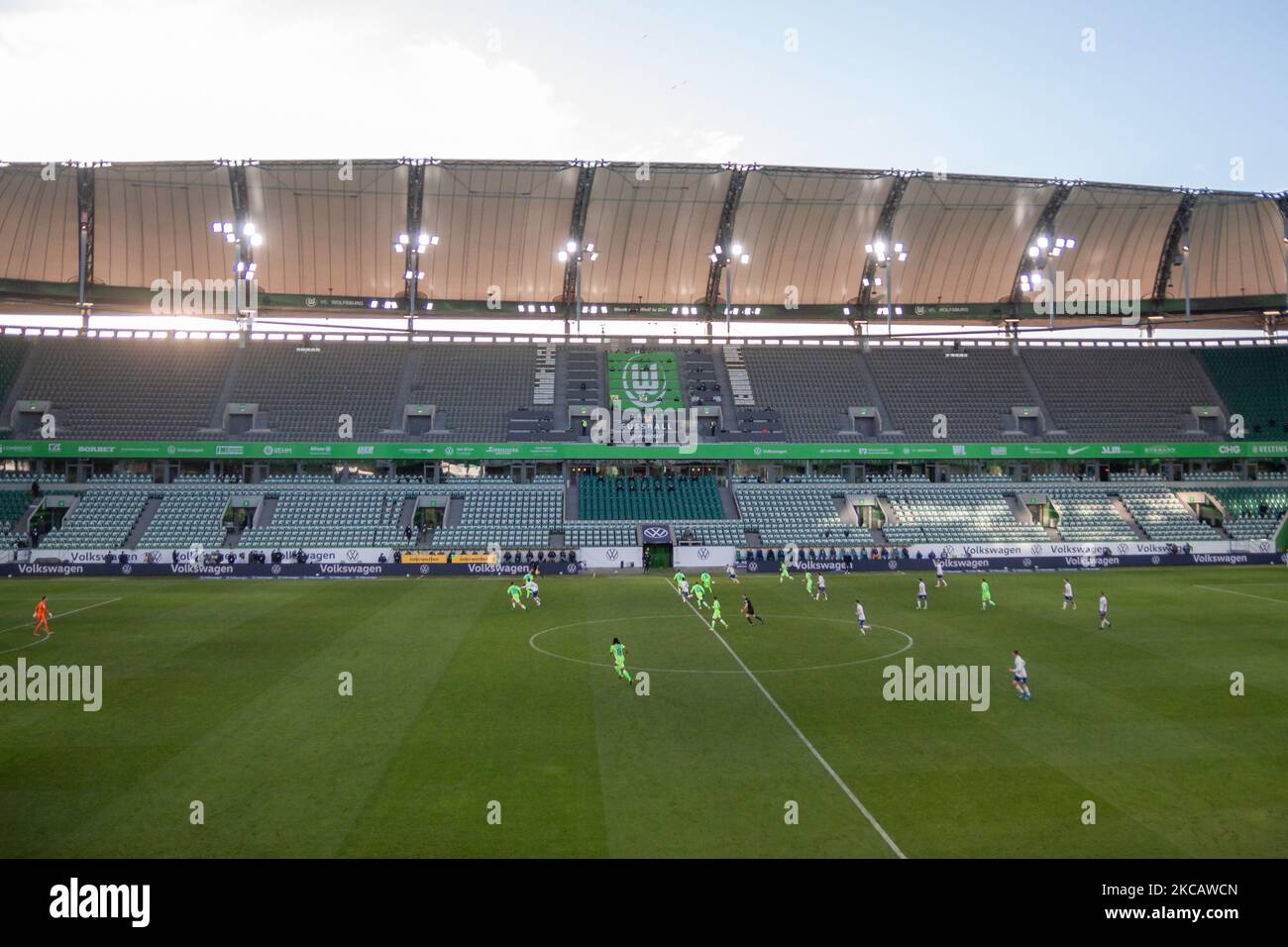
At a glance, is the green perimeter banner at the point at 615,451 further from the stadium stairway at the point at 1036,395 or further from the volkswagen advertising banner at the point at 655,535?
the volkswagen advertising banner at the point at 655,535

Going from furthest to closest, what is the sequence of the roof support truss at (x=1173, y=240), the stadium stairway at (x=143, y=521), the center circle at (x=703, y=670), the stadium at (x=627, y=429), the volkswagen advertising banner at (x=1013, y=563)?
the roof support truss at (x=1173, y=240), the stadium stairway at (x=143, y=521), the volkswagen advertising banner at (x=1013, y=563), the stadium at (x=627, y=429), the center circle at (x=703, y=670)

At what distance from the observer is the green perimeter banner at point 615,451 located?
185 ft

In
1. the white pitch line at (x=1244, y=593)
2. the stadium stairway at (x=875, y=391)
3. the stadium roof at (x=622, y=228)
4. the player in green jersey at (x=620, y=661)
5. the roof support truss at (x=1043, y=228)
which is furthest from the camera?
the stadium stairway at (x=875, y=391)

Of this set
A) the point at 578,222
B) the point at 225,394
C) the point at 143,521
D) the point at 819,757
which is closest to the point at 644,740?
the point at 819,757

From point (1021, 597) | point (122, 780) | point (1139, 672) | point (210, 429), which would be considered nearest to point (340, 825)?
point (122, 780)

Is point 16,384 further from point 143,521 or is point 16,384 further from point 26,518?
point 143,521

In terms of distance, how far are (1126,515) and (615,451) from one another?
35.9m

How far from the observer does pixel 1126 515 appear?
58.1 metres

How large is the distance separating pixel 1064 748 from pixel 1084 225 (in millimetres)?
59866

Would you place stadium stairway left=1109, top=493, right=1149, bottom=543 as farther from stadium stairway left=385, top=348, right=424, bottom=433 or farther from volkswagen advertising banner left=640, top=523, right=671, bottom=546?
stadium stairway left=385, top=348, right=424, bottom=433

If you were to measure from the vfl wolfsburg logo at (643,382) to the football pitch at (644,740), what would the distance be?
1383 inches

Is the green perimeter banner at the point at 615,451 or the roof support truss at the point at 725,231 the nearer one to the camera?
the green perimeter banner at the point at 615,451

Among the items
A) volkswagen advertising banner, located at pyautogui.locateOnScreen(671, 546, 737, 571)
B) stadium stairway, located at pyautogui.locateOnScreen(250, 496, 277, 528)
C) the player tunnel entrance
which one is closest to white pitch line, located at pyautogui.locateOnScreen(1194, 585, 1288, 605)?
volkswagen advertising banner, located at pyautogui.locateOnScreen(671, 546, 737, 571)

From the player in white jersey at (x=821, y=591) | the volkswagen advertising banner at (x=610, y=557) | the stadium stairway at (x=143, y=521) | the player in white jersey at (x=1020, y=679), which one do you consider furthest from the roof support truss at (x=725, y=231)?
the player in white jersey at (x=1020, y=679)
